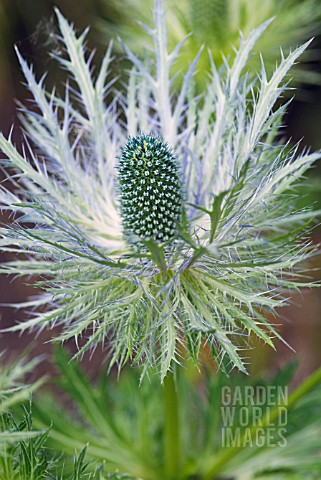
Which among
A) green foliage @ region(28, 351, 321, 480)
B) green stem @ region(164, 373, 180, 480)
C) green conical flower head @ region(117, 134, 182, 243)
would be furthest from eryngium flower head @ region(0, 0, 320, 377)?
green foliage @ region(28, 351, 321, 480)

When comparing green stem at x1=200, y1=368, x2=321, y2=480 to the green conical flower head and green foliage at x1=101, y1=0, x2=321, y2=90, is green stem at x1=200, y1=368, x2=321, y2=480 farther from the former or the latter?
green foliage at x1=101, y1=0, x2=321, y2=90

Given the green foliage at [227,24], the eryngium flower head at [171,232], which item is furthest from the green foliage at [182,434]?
the green foliage at [227,24]

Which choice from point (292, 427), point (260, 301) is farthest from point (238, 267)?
point (292, 427)

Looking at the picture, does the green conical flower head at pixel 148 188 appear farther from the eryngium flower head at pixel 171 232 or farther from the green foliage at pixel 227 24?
the green foliage at pixel 227 24

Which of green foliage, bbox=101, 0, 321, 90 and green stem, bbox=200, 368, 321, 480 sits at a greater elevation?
green foliage, bbox=101, 0, 321, 90

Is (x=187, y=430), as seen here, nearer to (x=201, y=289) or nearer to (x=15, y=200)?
(x=201, y=289)
